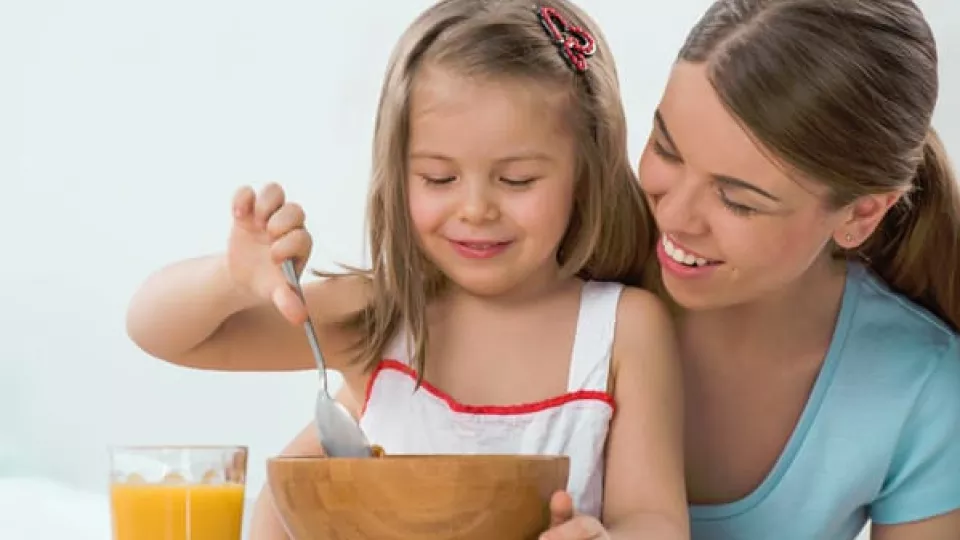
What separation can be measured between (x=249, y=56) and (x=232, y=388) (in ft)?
2.64

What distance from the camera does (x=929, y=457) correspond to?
1.84 meters

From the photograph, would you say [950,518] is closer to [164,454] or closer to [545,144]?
[545,144]

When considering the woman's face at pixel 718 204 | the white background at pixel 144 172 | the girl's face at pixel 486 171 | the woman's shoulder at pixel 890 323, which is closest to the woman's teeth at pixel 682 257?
the woman's face at pixel 718 204

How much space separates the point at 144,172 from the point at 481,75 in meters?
2.35

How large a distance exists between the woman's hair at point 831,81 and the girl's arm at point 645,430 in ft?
0.77

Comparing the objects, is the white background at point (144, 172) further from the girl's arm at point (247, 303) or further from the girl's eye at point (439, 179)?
the girl's eye at point (439, 179)

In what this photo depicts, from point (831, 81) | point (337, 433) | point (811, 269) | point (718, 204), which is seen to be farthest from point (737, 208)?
point (337, 433)

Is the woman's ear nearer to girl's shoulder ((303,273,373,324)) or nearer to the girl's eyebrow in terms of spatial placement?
the girl's eyebrow

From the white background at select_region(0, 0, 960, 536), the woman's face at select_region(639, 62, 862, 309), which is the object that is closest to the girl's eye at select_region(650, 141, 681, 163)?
the woman's face at select_region(639, 62, 862, 309)

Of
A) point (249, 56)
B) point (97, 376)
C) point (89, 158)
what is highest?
point (249, 56)

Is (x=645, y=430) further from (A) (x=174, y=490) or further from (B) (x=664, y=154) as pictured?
(A) (x=174, y=490)

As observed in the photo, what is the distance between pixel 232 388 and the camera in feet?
12.1

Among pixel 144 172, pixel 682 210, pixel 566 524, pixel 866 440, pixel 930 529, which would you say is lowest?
pixel 144 172

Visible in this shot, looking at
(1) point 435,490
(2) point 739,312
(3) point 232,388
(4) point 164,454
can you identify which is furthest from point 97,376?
(1) point 435,490
